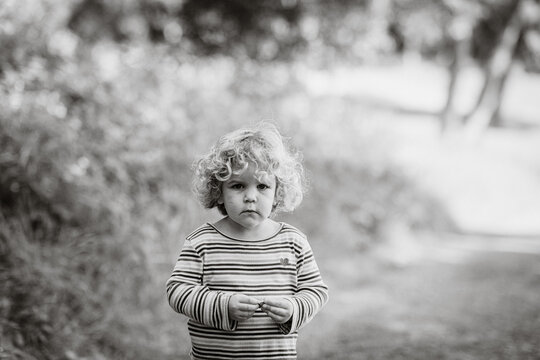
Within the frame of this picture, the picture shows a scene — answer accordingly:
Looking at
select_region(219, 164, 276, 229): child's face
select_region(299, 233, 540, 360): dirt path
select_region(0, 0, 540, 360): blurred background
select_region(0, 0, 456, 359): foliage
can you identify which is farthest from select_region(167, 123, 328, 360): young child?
select_region(299, 233, 540, 360): dirt path

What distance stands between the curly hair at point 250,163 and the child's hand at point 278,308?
19.5 inches

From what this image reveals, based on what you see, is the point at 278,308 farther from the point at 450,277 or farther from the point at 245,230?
the point at 450,277

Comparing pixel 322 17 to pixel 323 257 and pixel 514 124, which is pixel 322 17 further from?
pixel 514 124

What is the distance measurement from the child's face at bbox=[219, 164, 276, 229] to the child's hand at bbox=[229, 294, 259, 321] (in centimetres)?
33

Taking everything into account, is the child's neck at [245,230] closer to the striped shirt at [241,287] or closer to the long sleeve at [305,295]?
the striped shirt at [241,287]

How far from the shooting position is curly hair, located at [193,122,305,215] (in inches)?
97.7

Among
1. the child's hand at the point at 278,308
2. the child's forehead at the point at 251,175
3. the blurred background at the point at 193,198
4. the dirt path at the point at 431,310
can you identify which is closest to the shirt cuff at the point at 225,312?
the child's hand at the point at 278,308

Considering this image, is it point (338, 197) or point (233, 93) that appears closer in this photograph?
point (233, 93)

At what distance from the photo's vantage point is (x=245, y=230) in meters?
2.52

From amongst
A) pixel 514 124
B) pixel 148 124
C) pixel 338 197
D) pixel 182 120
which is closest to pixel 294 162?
pixel 148 124

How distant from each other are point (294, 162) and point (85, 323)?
254 centimetres

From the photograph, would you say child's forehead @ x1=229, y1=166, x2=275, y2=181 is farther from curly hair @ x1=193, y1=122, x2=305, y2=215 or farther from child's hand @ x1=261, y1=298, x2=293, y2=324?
child's hand @ x1=261, y1=298, x2=293, y2=324

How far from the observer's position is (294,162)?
8.79ft

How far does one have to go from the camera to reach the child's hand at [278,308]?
227 centimetres
